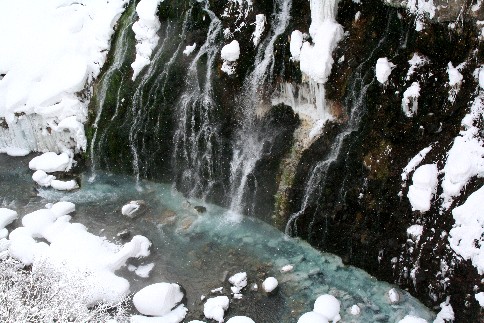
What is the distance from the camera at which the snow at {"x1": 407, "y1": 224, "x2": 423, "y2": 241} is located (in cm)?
1153

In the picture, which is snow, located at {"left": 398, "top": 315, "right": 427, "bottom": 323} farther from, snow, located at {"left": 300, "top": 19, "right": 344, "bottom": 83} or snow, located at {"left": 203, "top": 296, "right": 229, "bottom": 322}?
snow, located at {"left": 300, "top": 19, "right": 344, "bottom": 83}

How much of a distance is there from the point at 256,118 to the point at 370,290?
5593 mm

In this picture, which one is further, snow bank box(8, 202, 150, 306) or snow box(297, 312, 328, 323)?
snow bank box(8, 202, 150, 306)

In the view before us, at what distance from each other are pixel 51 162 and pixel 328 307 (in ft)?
35.0

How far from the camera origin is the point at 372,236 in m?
12.4

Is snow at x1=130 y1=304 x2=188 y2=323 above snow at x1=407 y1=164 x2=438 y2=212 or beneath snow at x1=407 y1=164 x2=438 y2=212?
beneath

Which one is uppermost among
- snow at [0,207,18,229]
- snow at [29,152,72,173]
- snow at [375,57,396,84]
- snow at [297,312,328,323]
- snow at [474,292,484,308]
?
snow at [375,57,396,84]

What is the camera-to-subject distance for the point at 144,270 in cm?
1323

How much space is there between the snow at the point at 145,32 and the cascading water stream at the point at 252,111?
3.89 meters

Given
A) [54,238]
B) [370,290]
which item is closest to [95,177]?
[54,238]

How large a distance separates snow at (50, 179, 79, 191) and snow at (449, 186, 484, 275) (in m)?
11.6

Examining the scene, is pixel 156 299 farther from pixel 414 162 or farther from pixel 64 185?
pixel 414 162

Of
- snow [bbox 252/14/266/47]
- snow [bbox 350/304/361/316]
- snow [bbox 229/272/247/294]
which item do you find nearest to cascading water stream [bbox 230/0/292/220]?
snow [bbox 252/14/266/47]

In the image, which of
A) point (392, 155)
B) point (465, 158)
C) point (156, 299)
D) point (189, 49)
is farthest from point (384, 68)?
point (156, 299)
